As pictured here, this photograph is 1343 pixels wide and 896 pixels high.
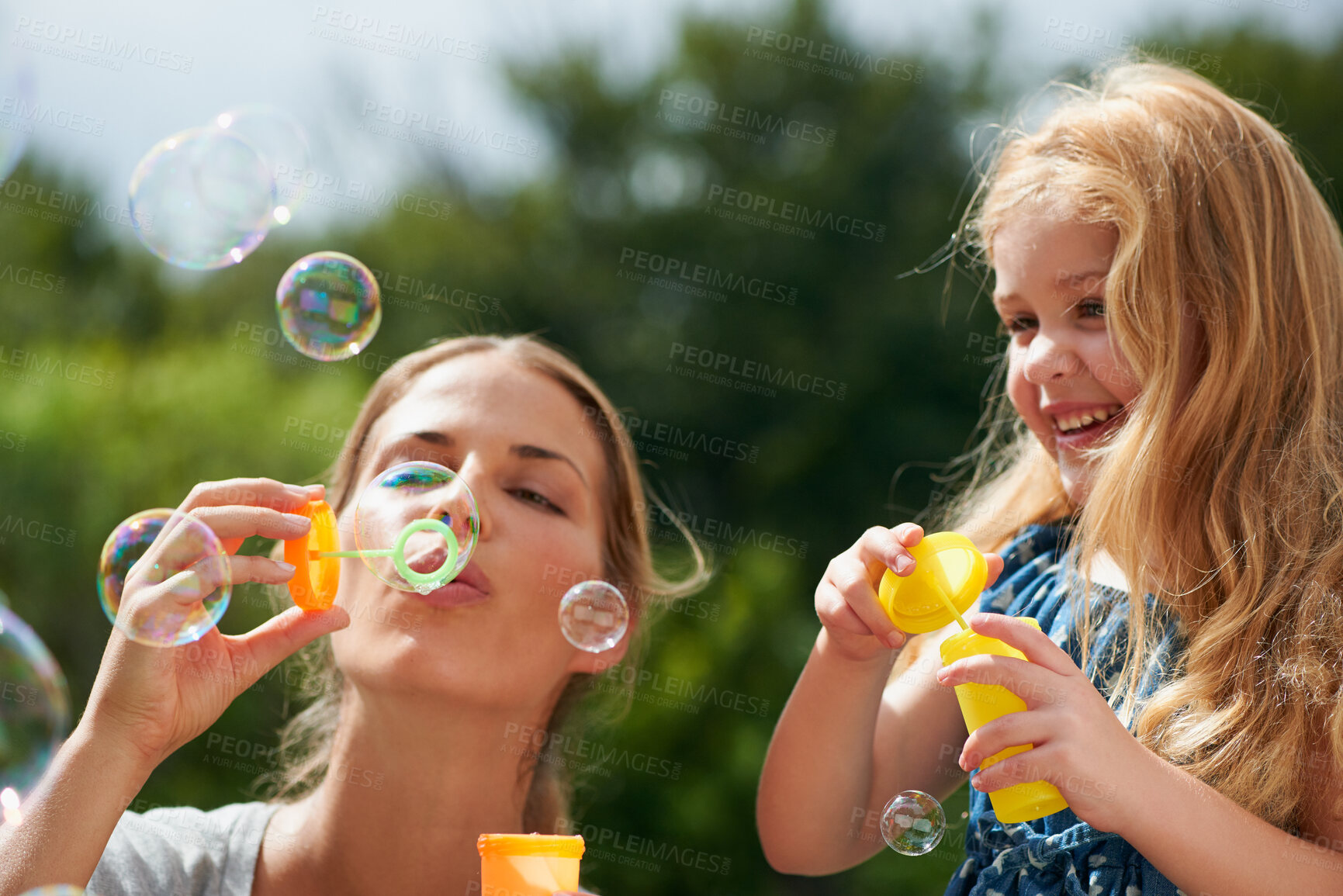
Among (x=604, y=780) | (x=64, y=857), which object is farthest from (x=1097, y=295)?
(x=604, y=780)

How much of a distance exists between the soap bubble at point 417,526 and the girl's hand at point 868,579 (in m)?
0.61

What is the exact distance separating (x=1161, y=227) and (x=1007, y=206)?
287 millimetres

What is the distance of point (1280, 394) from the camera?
186cm

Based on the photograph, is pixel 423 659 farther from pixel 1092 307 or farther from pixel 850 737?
pixel 1092 307

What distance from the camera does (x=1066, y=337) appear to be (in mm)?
1863

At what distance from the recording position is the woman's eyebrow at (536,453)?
6.92ft

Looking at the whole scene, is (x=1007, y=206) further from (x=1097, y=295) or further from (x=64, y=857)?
(x=64, y=857)

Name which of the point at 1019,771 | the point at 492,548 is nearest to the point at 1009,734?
the point at 1019,771
